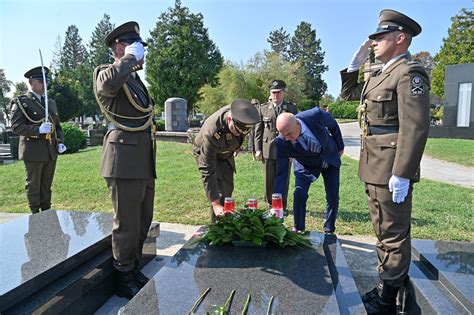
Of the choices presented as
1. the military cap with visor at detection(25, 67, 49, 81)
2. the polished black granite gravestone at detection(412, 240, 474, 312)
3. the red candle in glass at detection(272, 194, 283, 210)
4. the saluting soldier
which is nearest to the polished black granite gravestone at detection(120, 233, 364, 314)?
the red candle in glass at detection(272, 194, 283, 210)

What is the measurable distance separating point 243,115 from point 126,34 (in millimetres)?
1179

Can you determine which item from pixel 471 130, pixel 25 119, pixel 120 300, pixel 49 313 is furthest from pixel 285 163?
pixel 471 130

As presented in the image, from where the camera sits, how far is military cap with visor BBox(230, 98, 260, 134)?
125 inches

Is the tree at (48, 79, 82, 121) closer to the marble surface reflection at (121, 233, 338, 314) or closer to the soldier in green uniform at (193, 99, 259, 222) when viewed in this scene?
the soldier in green uniform at (193, 99, 259, 222)

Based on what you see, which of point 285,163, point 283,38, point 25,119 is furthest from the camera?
→ point 283,38

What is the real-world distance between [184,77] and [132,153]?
1452 inches

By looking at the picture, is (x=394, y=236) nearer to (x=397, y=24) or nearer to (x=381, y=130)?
(x=381, y=130)

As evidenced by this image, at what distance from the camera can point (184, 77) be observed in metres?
38.8

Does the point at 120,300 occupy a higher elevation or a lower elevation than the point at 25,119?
lower

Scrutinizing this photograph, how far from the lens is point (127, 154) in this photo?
304 cm

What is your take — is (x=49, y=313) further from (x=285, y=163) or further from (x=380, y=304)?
(x=285, y=163)

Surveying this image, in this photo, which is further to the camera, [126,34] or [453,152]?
[453,152]

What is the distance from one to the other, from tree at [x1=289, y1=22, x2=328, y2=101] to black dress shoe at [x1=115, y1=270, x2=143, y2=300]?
188 ft

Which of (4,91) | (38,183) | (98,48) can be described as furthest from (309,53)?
(38,183)
